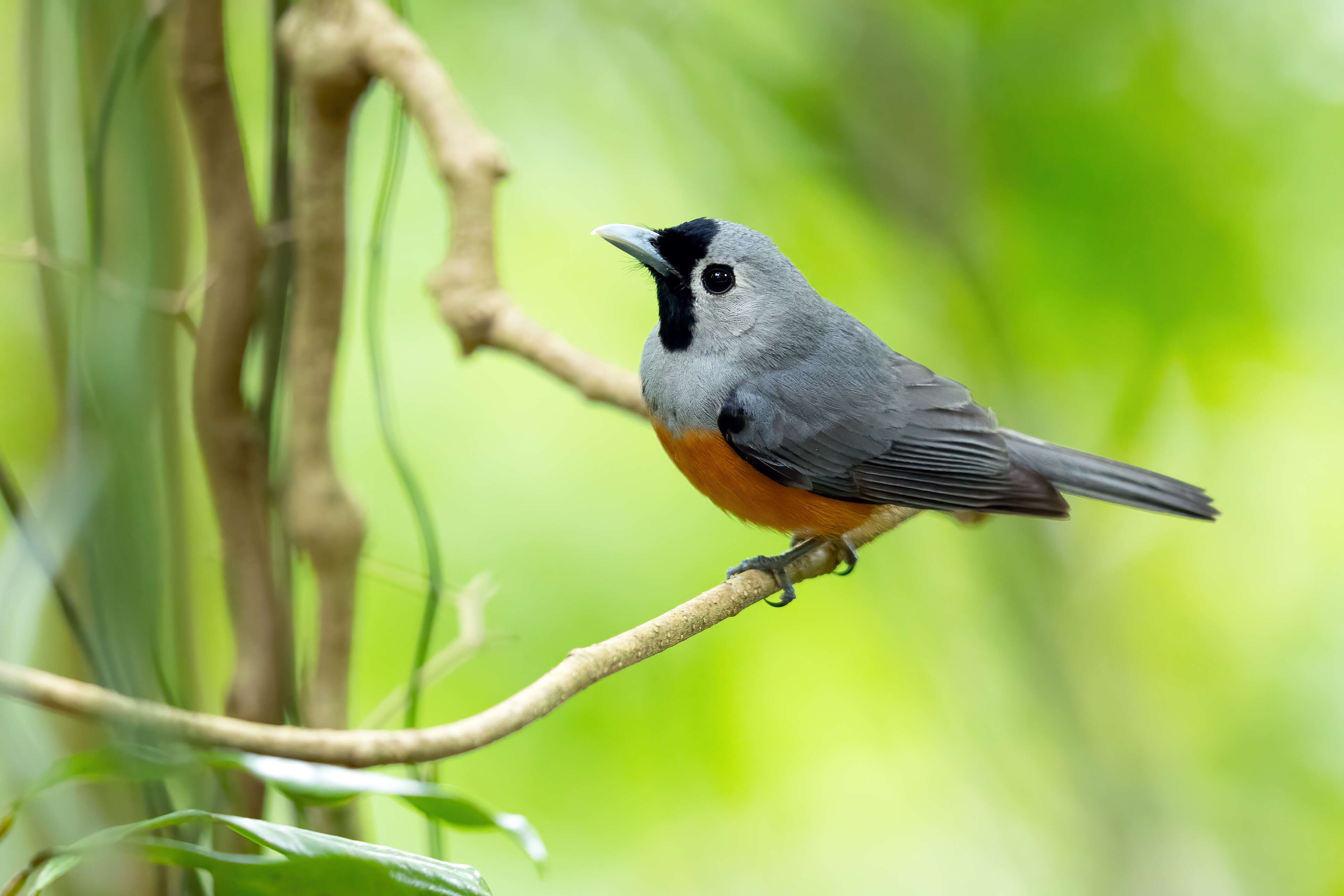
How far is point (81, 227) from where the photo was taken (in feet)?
5.40

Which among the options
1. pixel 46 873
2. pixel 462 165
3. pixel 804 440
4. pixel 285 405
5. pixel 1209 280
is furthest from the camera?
pixel 1209 280

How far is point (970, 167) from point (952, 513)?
146 centimetres

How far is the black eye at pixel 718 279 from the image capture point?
2.80 m

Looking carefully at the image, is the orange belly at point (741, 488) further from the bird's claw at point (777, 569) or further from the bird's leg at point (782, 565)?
the bird's claw at point (777, 569)

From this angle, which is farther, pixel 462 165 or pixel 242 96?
pixel 242 96

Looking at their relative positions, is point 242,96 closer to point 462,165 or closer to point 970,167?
point 462,165

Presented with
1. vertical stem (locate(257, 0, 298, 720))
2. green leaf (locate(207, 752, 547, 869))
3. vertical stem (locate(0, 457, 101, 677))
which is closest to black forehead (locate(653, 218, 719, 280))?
vertical stem (locate(257, 0, 298, 720))

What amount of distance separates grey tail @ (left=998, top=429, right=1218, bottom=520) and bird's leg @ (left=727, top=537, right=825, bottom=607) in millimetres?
669

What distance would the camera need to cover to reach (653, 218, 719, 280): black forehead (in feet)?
9.05

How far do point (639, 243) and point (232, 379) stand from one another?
1.09m

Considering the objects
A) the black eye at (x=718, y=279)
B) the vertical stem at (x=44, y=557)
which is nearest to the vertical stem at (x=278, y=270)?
the vertical stem at (x=44, y=557)

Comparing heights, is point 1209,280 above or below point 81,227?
above

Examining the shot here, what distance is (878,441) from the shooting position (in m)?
2.87

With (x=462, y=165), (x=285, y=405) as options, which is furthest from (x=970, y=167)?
(x=285, y=405)
